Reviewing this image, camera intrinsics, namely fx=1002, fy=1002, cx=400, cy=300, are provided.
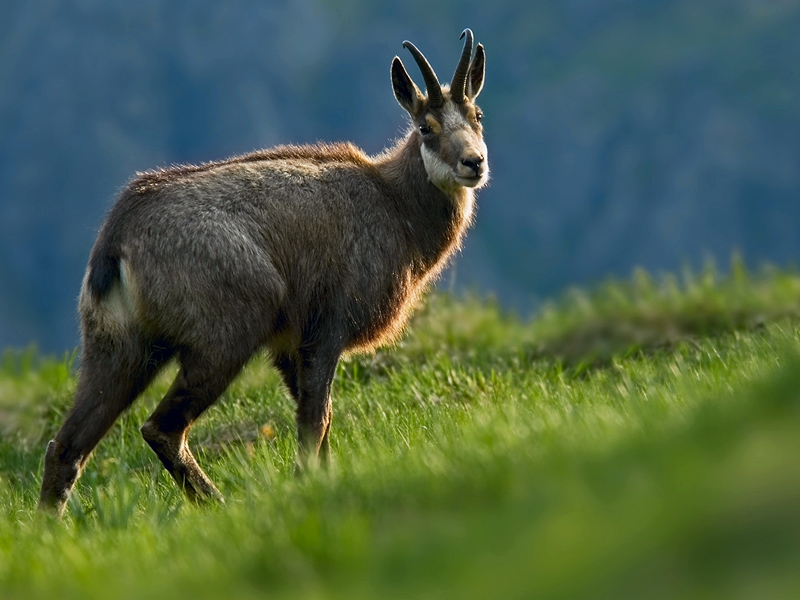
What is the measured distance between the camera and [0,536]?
5.00 meters

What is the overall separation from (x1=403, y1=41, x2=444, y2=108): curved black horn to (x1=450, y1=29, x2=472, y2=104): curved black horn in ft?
0.40

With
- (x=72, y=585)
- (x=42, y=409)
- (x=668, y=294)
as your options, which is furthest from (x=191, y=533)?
(x=668, y=294)

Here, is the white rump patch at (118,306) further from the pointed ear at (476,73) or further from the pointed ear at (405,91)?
the pointed ear at (476,73)

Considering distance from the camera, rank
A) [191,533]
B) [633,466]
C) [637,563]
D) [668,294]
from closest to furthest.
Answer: [637,563] < [633,466] < [191,533] < [668,294]

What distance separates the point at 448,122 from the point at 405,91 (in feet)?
1.54

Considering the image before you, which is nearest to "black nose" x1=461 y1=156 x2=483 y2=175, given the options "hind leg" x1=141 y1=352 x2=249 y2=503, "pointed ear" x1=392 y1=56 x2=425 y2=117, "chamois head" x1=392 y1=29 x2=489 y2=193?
"chamois head" x1=392 y1=29 x2=489 y2=193

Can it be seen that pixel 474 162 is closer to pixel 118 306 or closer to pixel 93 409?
pixel 118 306

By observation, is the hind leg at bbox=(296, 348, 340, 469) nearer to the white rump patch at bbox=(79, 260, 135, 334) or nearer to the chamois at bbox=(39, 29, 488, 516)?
the chamois at bbox=(39, 29, 488, 516)

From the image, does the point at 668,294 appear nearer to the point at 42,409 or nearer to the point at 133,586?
the point at 42,409

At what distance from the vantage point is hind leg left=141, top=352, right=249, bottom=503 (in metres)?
5.96

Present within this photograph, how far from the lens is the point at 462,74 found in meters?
7.21

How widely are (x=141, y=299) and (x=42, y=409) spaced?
13.6 feet

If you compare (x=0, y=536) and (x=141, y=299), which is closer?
(x=0, y=536)

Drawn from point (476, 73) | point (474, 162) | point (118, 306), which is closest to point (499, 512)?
point (118, 306)
